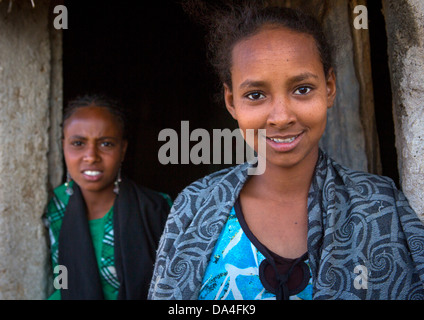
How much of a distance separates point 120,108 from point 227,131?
1642 mm

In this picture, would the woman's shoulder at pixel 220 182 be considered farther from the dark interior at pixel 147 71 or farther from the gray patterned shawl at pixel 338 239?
the dark interior at pixel 147 71

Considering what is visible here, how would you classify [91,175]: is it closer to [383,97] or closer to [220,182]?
[220,182]

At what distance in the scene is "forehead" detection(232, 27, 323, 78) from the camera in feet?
4.67

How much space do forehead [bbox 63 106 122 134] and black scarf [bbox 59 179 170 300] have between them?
38 centimetres

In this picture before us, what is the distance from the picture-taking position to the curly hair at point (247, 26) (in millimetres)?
1512

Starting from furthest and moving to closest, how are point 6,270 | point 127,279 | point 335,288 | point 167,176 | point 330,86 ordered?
point 167,176, point 127,279, point 6,270, point 330,86, point 335,288

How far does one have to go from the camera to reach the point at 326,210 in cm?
142

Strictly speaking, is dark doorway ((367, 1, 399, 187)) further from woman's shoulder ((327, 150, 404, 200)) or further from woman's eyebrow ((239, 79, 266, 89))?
woman's eyebrow ((239, 79, 266, 89))

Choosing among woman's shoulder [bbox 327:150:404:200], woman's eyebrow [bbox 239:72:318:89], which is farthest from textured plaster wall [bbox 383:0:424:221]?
woman's eyebrow [bbox 239:72:318:89]

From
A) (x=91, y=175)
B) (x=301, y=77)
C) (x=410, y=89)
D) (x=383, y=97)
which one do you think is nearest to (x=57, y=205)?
(x=91, y=175)

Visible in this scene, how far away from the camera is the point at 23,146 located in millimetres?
2357

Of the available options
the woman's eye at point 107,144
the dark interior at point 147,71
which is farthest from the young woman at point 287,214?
the dark interior at point 147,71
